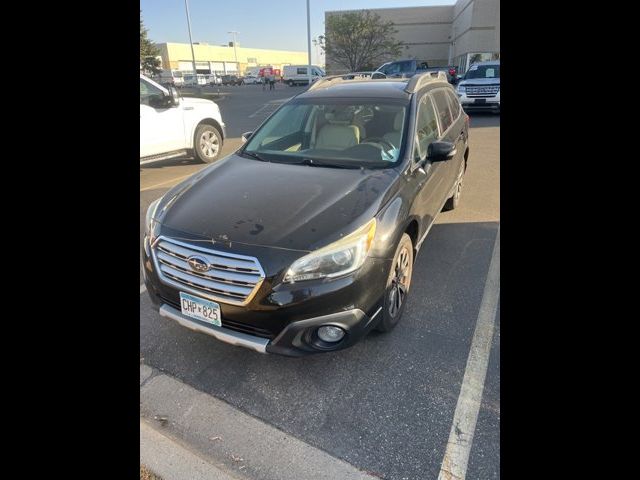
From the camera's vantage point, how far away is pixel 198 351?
8.75 ft

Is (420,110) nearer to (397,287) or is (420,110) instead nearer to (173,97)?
(397,287)

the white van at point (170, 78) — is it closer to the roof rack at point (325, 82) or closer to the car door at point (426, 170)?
the roof rack at point (325, 82)

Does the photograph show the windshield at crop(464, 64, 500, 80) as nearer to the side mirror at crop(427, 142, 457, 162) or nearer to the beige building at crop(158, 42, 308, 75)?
the side mirror at crop(427, 142, 457, 162)

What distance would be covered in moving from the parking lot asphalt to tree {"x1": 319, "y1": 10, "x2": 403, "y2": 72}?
116ft

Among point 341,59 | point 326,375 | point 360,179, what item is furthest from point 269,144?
point 341,59

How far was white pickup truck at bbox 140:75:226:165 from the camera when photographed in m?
7.03

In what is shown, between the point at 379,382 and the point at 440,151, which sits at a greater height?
the point at 440,151

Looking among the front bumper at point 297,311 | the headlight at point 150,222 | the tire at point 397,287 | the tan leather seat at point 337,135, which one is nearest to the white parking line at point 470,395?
the tire at point 397,287

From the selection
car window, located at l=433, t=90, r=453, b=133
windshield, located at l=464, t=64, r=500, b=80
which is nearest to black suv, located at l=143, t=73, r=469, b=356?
car window, located at l=433, t=90, r=453, b=133

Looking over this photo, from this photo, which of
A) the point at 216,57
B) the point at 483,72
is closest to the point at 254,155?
the point at 483,72

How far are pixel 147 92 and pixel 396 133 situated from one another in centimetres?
571

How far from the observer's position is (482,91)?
42.3 ft
